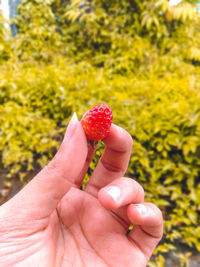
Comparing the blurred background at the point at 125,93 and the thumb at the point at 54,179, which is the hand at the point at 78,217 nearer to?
the thumb at the point at 54,179

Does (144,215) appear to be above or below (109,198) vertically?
below

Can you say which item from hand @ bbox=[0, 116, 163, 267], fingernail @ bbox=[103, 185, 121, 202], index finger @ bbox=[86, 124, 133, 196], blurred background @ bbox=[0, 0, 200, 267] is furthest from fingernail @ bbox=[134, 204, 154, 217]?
blurred background @ bbox=[0, 0, 200, 267]

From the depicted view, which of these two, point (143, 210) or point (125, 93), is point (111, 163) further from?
point (125, 93)

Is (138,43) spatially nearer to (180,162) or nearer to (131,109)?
(131,109)

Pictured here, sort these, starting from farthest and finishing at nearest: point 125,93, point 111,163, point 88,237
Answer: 1. point 125,93
2. point 111,163
3. point 88,237

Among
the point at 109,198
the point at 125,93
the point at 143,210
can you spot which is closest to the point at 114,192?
the point at 109,198

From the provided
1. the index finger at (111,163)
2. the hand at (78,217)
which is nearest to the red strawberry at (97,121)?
the hand at (78,217)
